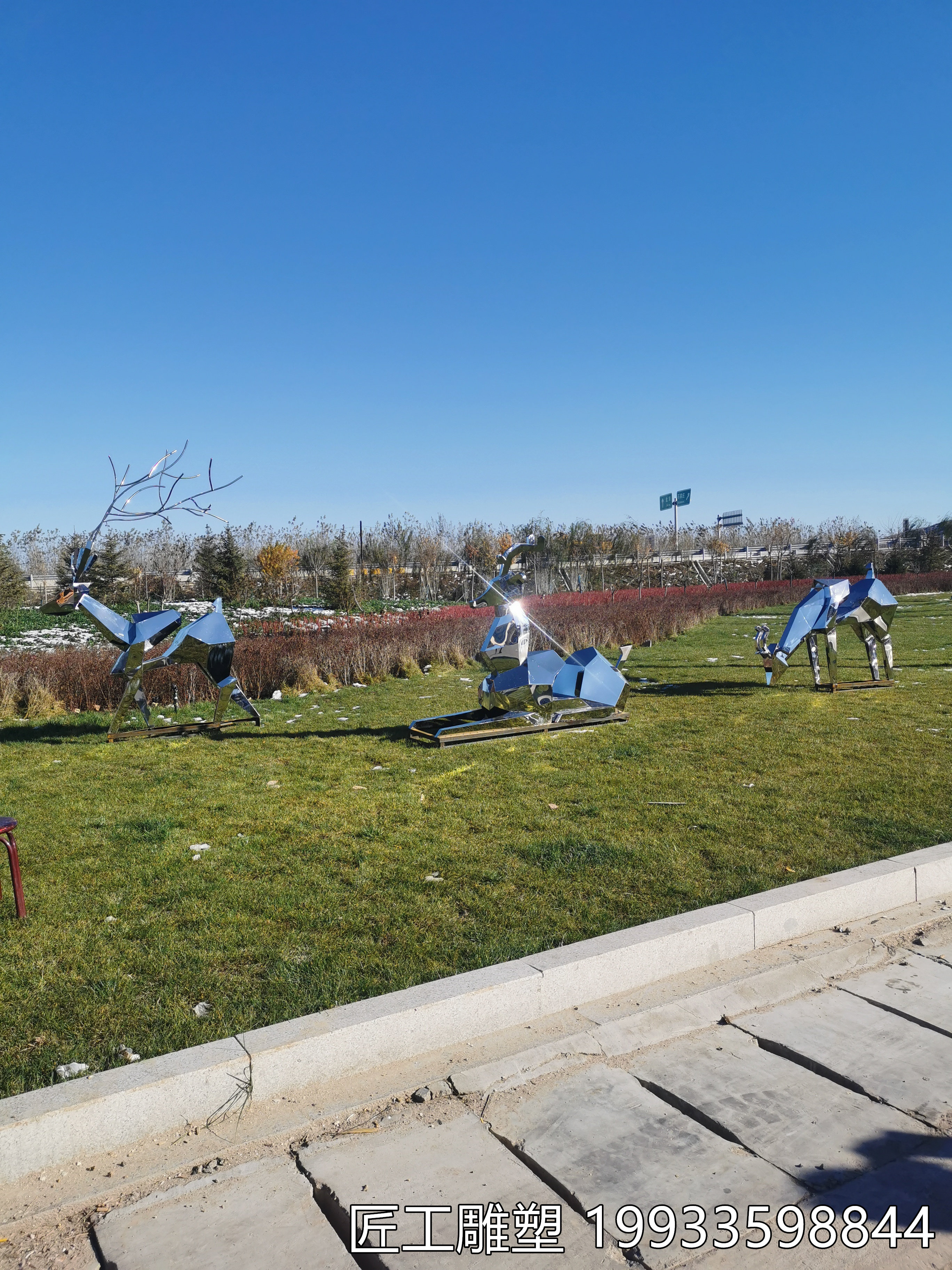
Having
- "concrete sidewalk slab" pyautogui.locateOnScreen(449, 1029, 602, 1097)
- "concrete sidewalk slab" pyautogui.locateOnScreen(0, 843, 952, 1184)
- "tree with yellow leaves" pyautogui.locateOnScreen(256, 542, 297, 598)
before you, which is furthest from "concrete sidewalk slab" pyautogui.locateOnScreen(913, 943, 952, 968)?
"tree with yellow leaves" pyautogui.locateOnScreen(256, 542, 297, 598)

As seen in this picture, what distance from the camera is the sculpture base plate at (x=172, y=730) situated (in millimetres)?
9977

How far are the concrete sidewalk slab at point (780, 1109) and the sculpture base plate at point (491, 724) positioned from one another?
5.92 m

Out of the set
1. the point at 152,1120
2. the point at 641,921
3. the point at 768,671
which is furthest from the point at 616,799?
the point at 768,671

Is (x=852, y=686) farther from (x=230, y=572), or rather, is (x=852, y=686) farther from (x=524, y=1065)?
(x=230, y=572)

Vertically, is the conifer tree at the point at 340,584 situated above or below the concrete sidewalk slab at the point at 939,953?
above

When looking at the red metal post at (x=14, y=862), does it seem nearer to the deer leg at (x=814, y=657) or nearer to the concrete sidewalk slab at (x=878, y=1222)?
the concrete sidewalk slab at (x=878, y=1222)

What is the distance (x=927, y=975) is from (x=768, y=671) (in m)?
7.88

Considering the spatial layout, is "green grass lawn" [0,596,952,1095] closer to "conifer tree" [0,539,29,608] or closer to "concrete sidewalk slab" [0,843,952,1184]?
"concrete sidewalk slab" [0,843,952,1184]

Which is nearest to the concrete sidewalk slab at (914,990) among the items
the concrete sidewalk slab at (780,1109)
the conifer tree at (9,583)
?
the concrete sidewalk slab at (780,1109)

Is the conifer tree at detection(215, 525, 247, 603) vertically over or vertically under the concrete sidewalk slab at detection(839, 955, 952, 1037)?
over

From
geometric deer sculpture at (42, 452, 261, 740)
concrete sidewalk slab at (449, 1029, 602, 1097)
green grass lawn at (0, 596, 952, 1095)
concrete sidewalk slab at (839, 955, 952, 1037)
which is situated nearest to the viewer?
concrete sidewalk slab at (449, 1029, 602, 1097)

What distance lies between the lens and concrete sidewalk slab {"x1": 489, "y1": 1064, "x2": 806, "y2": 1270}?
262 cm

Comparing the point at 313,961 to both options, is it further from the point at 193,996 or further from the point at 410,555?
the point at 410,555

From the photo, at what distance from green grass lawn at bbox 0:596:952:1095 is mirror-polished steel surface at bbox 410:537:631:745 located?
0.90 feet
